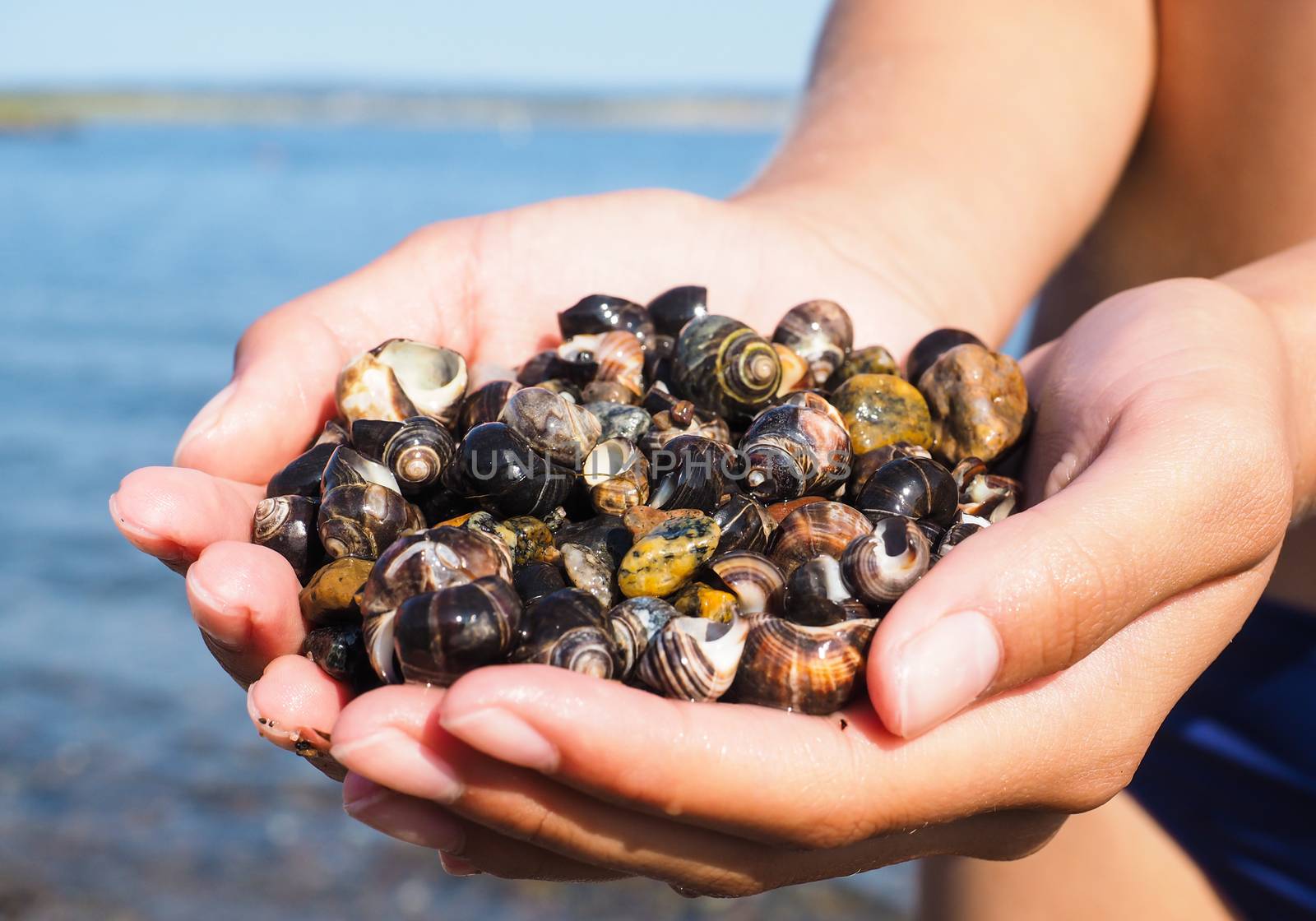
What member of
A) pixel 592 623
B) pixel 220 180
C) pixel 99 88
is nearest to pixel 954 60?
pixel 592 623

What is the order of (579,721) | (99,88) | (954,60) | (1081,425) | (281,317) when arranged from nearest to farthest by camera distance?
(579,721) < (1081,425) < (281,317) < (954,60) < (99,88)

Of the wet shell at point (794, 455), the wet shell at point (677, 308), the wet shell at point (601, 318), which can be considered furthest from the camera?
the wet shell at point (677, 308)

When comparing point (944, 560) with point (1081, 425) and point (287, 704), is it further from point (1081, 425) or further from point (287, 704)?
point (287, 704)

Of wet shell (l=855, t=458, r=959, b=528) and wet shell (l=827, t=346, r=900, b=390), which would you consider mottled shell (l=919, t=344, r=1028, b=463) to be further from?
wet shell (l=855, t=458, r=959, b=528)

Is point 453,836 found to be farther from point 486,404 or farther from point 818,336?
point 818,336

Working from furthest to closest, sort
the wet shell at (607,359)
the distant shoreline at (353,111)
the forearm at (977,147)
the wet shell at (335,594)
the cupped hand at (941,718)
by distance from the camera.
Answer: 1. the distant shoreline at (353,111)
2. the forearm at (977,147)
3. the wet shell at (607,359)
4. the wet shell at (335,594)
5. the cupped hand at (941,718)

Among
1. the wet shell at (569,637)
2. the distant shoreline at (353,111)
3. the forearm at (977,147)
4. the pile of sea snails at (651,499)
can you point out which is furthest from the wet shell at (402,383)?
the distant shoreline at (353,111)

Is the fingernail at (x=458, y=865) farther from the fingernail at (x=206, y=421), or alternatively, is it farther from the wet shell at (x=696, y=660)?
the fingernail at (x=206, y=421)
